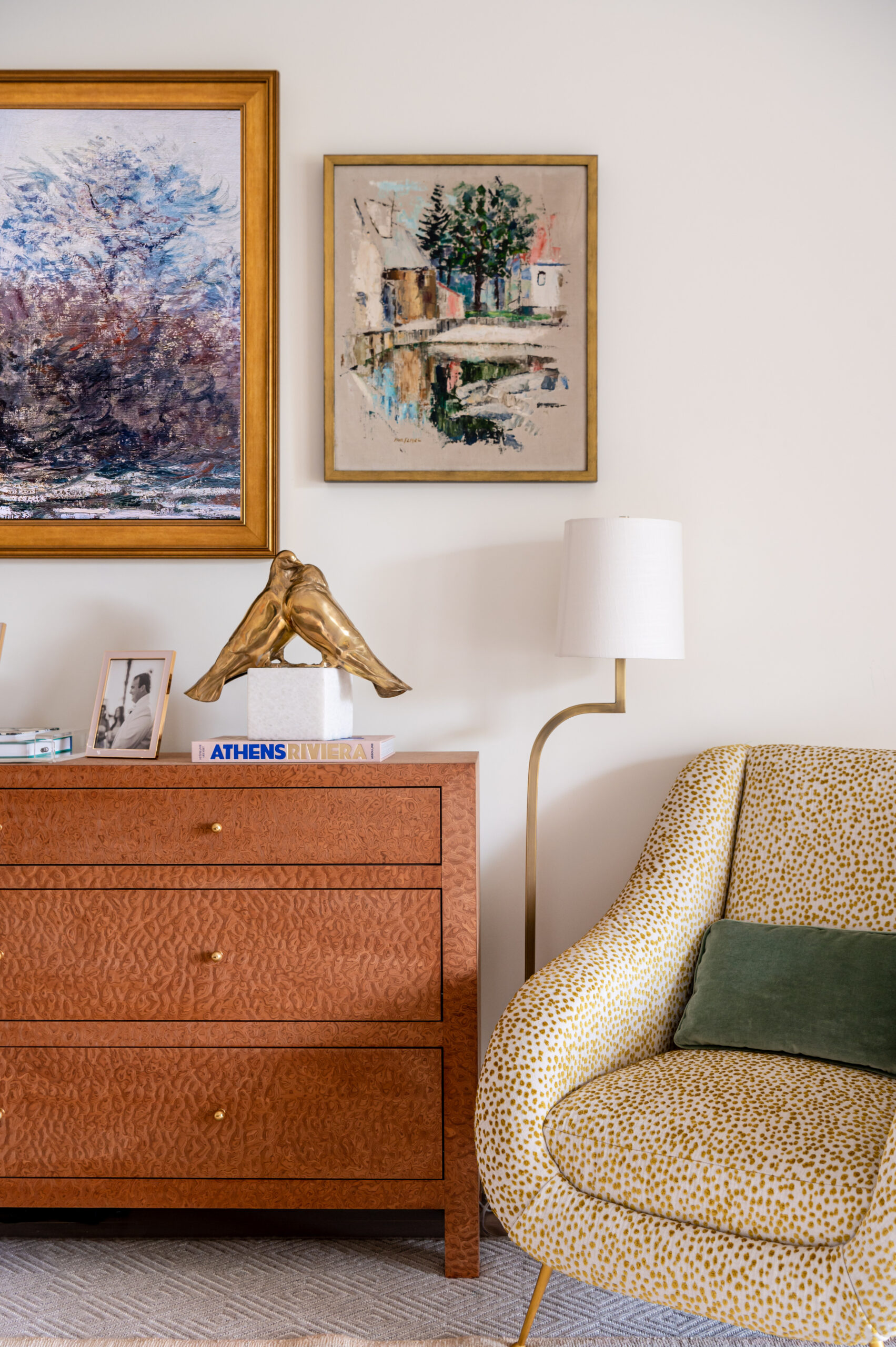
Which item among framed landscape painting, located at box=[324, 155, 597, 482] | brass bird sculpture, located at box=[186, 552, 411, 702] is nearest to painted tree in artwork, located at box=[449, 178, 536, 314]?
framed landscape painting, located at box=[324, 155, 597, 482]

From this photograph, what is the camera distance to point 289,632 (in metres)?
1.98

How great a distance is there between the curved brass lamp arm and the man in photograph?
2.86ft

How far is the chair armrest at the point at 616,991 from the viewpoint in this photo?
57.2 inches

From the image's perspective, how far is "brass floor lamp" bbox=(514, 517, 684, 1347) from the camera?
6.26 feet

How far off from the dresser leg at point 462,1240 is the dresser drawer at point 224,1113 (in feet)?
0.31

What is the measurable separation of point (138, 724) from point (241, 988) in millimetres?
635

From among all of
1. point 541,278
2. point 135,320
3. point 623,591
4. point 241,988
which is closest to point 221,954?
point 241,988

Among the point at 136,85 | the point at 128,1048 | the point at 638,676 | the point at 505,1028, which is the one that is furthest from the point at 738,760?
the point at 136,85

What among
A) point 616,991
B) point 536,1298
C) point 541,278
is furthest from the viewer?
point 541,278

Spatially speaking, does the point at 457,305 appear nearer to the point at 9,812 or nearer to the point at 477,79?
the point at 477,79

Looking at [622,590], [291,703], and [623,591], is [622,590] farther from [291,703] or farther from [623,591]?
[291,703]

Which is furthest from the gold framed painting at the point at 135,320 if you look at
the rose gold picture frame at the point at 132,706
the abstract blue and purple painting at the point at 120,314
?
the rose gold picture frame at the point at 132,706

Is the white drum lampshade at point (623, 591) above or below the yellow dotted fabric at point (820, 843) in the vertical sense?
above

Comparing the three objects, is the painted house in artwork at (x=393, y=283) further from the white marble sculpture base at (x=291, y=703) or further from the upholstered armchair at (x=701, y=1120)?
the upholstered armchair at (x=701, y=1120)
